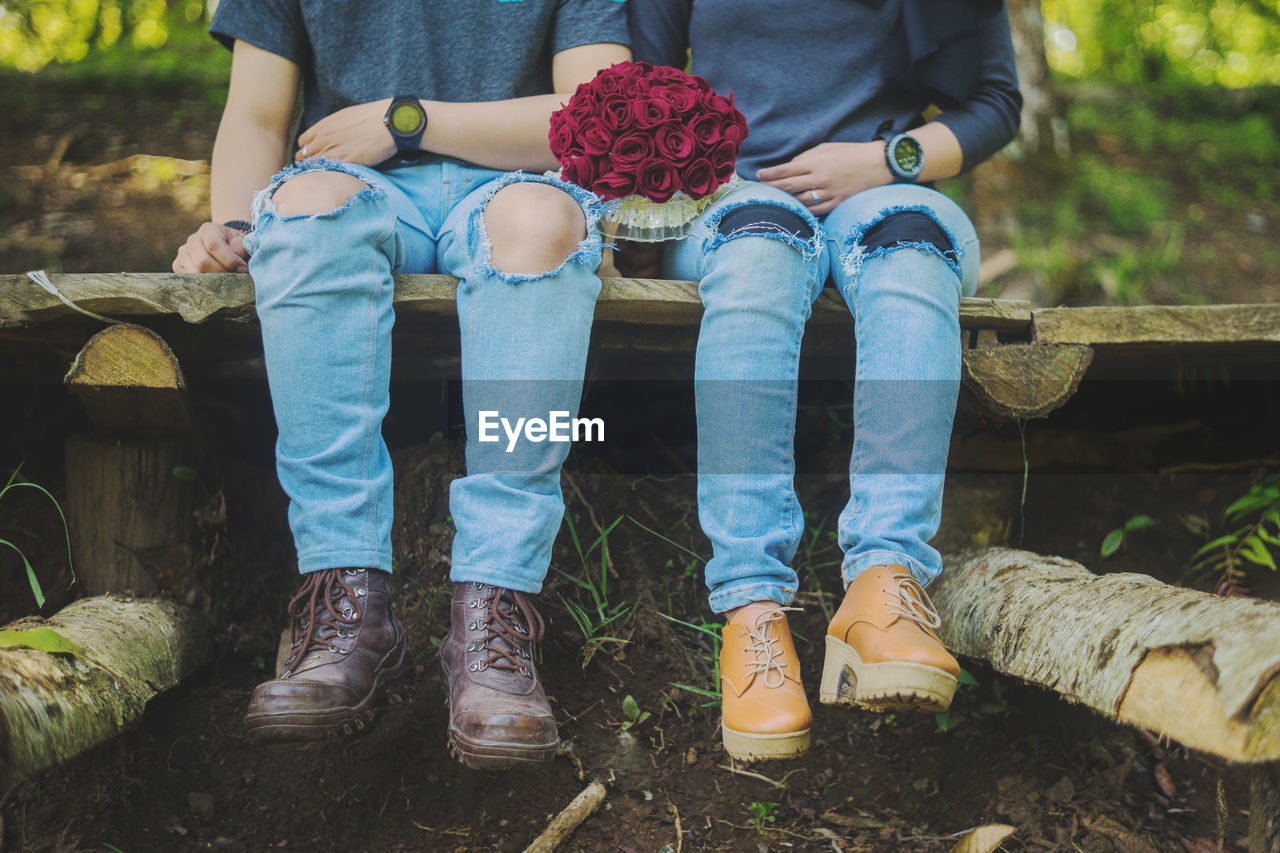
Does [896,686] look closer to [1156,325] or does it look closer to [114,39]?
[1156,325]

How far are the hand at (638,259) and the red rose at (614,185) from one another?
0.17 m

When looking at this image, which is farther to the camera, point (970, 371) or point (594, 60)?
point (594, 60)

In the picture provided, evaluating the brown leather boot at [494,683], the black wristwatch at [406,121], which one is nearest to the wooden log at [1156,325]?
the brown leather boot at [494,683]

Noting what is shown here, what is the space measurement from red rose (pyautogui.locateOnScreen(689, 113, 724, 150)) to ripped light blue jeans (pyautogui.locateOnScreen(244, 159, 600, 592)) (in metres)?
0.34

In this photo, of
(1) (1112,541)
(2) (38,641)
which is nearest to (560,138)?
(2) (38,641)

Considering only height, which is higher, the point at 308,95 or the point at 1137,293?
the point at 308,95

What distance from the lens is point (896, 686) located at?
131 centimetres

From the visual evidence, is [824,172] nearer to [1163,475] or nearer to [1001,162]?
[1163,475]

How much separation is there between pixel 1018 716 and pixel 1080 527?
2.25 feet

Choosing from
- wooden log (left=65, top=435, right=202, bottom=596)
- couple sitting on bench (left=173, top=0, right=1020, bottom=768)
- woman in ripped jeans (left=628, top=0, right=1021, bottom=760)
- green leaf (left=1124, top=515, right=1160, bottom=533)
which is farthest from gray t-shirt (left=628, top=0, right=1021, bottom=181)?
wooden log (left=65, top=435, right=202, bottom=596)

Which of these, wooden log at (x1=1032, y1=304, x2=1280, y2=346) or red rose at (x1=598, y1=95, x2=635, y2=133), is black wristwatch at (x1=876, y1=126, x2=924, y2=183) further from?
red rose at (x1=598, y1=95, x2=635, y2=133)

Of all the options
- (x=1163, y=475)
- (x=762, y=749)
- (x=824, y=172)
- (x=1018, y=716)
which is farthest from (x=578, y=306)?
(x=1163, y=475)

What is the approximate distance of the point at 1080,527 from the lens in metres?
2.34

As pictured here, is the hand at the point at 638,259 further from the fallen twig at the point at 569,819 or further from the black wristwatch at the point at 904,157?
the fallen twig at the point at 569,819
